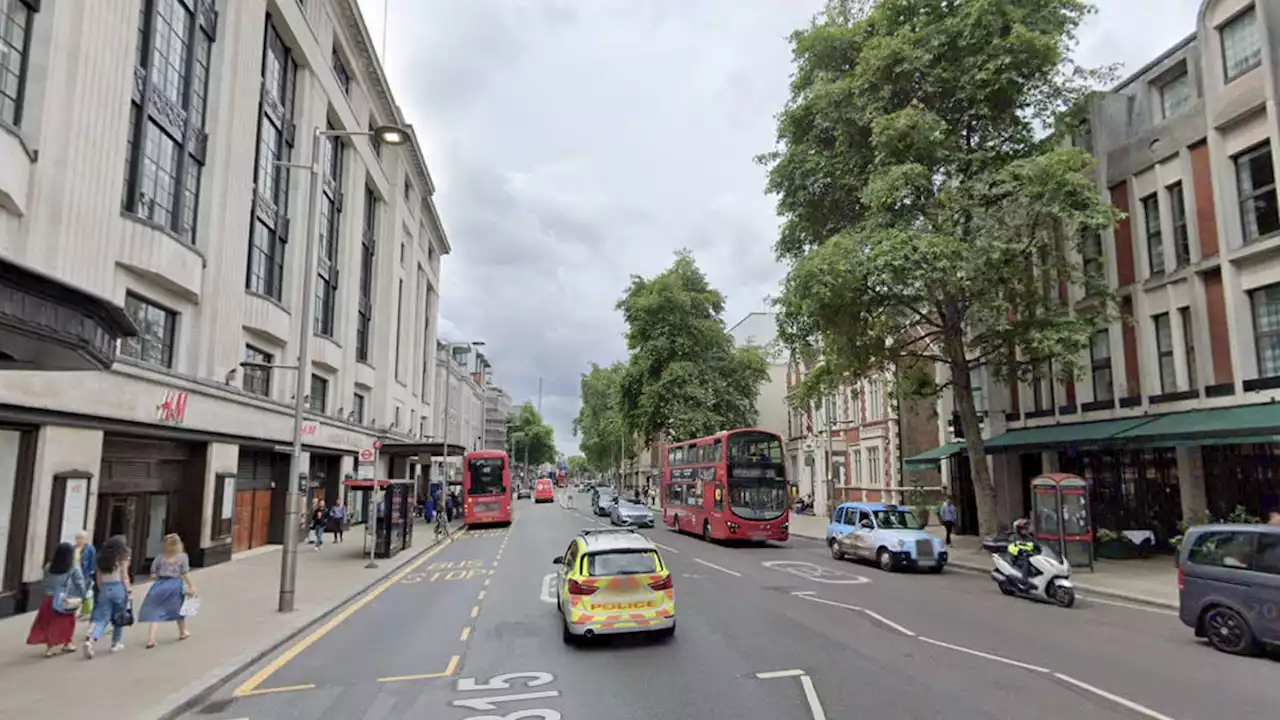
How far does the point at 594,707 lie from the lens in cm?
754

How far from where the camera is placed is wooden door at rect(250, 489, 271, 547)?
25641 mm

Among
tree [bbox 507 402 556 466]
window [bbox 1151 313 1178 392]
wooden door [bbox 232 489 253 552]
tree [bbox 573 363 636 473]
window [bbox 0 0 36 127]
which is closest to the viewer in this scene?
window [bbox 0 0 36 127]

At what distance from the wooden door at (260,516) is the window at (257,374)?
12.0ft

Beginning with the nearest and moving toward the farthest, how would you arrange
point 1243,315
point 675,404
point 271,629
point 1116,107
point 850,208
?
point 271,629 → point 1243,315 → point 1116,107 → point 850,208 → point 675,404

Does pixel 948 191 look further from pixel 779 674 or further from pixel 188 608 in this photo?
pixel 188 608

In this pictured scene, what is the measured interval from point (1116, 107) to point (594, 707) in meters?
24.7

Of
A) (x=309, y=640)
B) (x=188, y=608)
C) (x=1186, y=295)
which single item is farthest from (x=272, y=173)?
(x=1186, y=295)

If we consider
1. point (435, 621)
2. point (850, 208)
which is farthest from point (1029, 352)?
point (435, 621)

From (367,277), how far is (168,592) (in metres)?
33.3

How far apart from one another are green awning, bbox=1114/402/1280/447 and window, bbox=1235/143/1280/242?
4.45m

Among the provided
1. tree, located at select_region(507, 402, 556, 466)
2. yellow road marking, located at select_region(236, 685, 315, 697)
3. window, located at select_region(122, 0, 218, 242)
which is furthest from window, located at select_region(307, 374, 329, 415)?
tree, located at select_region(507, 402, 556, 466)

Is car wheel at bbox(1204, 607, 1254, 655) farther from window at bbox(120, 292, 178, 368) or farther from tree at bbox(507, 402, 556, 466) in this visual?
tree at bbox(507, 402, 556, 466)

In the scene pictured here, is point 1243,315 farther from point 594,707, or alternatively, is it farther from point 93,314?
point 93,314

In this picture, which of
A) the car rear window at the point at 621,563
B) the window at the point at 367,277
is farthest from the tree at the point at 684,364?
the car rear window at the point at 621,563
